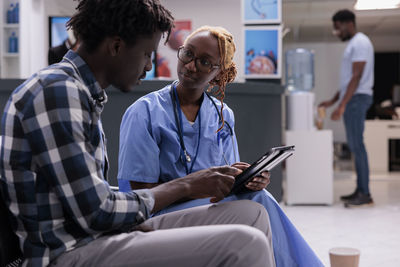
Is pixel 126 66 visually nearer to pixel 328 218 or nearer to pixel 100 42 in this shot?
pixel 100 42

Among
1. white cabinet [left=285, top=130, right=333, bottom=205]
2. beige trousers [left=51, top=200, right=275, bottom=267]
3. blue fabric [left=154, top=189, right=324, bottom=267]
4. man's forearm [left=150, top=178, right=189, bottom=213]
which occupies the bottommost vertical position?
white cabinet [left=285, top=130, right=333, bottom=205]

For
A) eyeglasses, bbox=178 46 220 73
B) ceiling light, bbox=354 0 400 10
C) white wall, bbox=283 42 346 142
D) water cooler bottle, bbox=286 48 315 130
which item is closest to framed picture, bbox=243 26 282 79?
water cooler bottle, bbox=286 48 315 130

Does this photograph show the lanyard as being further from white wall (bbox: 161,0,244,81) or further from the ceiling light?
the ceiling light

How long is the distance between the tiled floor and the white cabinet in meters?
0.11

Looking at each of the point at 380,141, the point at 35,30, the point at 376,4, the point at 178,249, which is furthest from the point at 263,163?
the point at 376,4

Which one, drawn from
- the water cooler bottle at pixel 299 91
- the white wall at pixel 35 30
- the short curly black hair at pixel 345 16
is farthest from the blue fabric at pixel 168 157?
the white wall at pixel 35 30

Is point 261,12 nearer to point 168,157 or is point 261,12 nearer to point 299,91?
point 299,91

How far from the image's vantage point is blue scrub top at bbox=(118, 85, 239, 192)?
1.60 meters

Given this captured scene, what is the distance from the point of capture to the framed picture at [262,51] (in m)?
4.31

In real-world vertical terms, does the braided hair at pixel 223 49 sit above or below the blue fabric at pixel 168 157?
above

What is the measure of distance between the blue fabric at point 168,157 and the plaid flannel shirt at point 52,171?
0.63m

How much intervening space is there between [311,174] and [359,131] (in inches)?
21.3

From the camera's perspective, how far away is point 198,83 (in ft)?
5.83

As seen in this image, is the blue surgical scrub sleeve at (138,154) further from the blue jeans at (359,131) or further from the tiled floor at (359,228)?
the blue jeans at (359,131)
